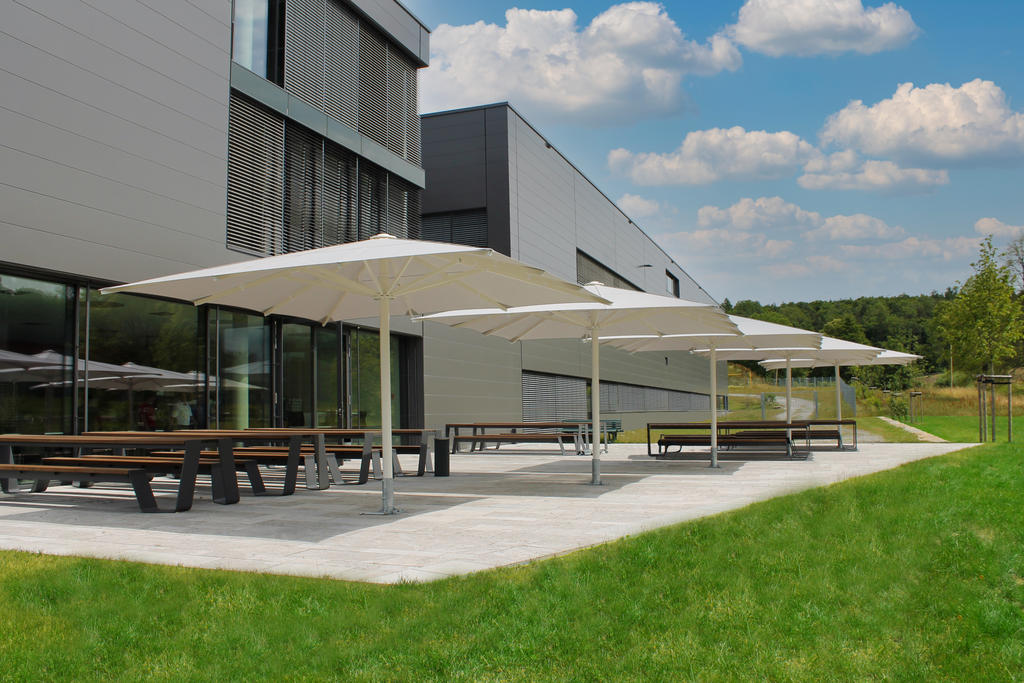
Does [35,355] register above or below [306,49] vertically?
below

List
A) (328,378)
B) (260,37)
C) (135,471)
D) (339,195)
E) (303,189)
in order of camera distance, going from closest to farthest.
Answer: (135,471) < (260,37) < (303,189) < (328,378) < (339,195)

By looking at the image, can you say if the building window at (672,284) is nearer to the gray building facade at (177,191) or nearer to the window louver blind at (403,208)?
the window louver blind at (403,208)

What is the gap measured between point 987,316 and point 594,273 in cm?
1576

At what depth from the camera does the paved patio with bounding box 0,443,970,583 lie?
4.94 m

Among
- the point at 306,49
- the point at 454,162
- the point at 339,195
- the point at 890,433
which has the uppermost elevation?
the point at 454,162

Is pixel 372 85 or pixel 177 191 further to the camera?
pixel 372 85

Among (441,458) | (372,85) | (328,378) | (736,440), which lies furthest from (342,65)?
(736,440)

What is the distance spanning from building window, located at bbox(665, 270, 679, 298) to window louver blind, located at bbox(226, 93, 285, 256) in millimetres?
39862

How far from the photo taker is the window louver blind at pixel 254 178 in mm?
13172

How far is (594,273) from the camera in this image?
34.5 m

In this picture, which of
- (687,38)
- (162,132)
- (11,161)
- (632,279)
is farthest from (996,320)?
(11,161)

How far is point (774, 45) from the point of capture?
39.7ft

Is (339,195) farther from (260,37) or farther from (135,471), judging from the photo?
(135,471)

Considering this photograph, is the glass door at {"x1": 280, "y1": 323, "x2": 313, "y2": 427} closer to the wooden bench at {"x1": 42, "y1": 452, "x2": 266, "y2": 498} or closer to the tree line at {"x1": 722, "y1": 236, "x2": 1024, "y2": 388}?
the wooden bench at {"x1": 42, "y1": 452, "x2": 266, "y2": 498}
